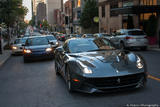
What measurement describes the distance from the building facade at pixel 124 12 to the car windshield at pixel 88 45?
21.0 meters

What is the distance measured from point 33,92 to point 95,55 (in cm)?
205

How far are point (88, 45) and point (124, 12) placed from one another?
23.7 m

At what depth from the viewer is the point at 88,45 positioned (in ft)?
25.8

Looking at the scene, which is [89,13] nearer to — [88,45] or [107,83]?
[88,45]

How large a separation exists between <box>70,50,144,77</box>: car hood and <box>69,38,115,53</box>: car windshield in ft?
2.46

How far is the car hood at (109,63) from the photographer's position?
5855 mm

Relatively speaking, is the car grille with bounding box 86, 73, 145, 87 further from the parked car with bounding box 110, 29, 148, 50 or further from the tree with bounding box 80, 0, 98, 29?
the tree with bounding box 80, 0, 98, 29

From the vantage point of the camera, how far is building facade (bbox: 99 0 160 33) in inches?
1125

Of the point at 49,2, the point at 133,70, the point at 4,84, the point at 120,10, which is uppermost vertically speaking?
the point at 49,2

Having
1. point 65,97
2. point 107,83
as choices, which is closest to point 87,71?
point 107,83

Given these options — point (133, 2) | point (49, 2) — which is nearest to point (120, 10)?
point (133, 2)

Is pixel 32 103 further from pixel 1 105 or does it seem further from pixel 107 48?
pixel 107 48

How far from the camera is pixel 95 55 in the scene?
22.4 feet

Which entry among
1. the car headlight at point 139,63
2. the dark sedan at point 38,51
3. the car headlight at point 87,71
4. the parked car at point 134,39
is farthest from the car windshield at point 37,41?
the car headlight at point 87,71
